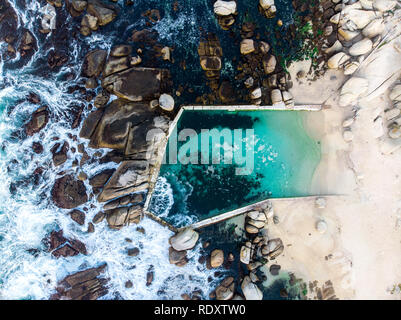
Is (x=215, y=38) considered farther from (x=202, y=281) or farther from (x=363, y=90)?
(x=202, y=281)

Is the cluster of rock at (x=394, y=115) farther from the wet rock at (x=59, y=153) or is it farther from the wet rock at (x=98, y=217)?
the wet rock at (x=59, y=153)

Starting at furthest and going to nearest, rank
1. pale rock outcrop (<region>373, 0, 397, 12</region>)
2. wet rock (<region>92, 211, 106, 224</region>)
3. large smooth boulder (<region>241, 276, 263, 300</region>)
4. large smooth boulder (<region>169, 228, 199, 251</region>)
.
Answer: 1. wet rock (<region>92, 211, 106, 224</region>)
2. large smooth boulder (<region>169, 228, 199, 251</region>)
3. large smooth boulder (<region>241, 276, 263, 300</region>)
4. pale rock outcrop (<region>373, 0, 397, 12</region>)

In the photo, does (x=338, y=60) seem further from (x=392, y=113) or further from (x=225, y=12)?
(x=225, y=12)

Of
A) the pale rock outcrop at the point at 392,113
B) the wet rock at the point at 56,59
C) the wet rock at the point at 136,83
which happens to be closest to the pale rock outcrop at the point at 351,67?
the pale rock outcrop at the point at 392,113

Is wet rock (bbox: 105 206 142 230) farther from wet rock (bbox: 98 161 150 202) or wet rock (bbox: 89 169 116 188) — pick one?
wet rock (bbox: 89 169 116 188)

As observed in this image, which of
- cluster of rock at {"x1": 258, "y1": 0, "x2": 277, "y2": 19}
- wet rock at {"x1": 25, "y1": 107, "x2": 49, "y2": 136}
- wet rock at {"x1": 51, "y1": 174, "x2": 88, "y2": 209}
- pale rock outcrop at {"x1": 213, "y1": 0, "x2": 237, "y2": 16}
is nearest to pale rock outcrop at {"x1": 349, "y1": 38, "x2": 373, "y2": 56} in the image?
cluster of rock at {"x1": 258, "y1": 0, "x2": 277, "y2": 19}
